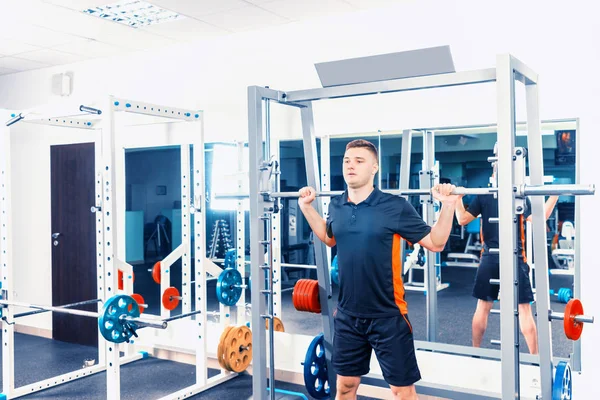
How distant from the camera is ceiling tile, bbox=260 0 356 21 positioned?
12.7ft

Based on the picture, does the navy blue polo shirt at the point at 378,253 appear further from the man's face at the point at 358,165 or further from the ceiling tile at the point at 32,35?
the ceiling tile at the point at 32,35

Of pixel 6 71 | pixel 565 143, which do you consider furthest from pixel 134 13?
pixel 565 143

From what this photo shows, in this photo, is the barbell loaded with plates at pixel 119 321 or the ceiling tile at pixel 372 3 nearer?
the barbell loaded with plates at pixel 119 321

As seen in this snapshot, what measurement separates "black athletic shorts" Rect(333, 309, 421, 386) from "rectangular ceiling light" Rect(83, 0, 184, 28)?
2.54m

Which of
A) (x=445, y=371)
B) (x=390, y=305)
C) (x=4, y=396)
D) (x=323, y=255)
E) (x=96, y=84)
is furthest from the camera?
(x=96, y=84)

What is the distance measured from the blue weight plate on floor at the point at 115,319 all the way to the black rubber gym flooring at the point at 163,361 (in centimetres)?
91

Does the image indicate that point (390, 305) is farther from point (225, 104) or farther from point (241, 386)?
point (225, 104)

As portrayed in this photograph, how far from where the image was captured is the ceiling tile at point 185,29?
4.34m

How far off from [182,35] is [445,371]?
3.16 metres

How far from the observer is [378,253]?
261 cm

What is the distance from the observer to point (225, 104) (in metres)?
4.69

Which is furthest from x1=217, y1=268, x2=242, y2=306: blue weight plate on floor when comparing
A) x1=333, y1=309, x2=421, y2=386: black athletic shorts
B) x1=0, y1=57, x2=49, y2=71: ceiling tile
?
x1=0, y1=57, x2=49, y2=71: ceiling tile

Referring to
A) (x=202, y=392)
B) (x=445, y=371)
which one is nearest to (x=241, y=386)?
(x=202, y=392)

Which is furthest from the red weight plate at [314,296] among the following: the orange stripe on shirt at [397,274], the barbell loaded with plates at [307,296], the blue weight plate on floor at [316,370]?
the orange stripe on shirt at [397,274]
